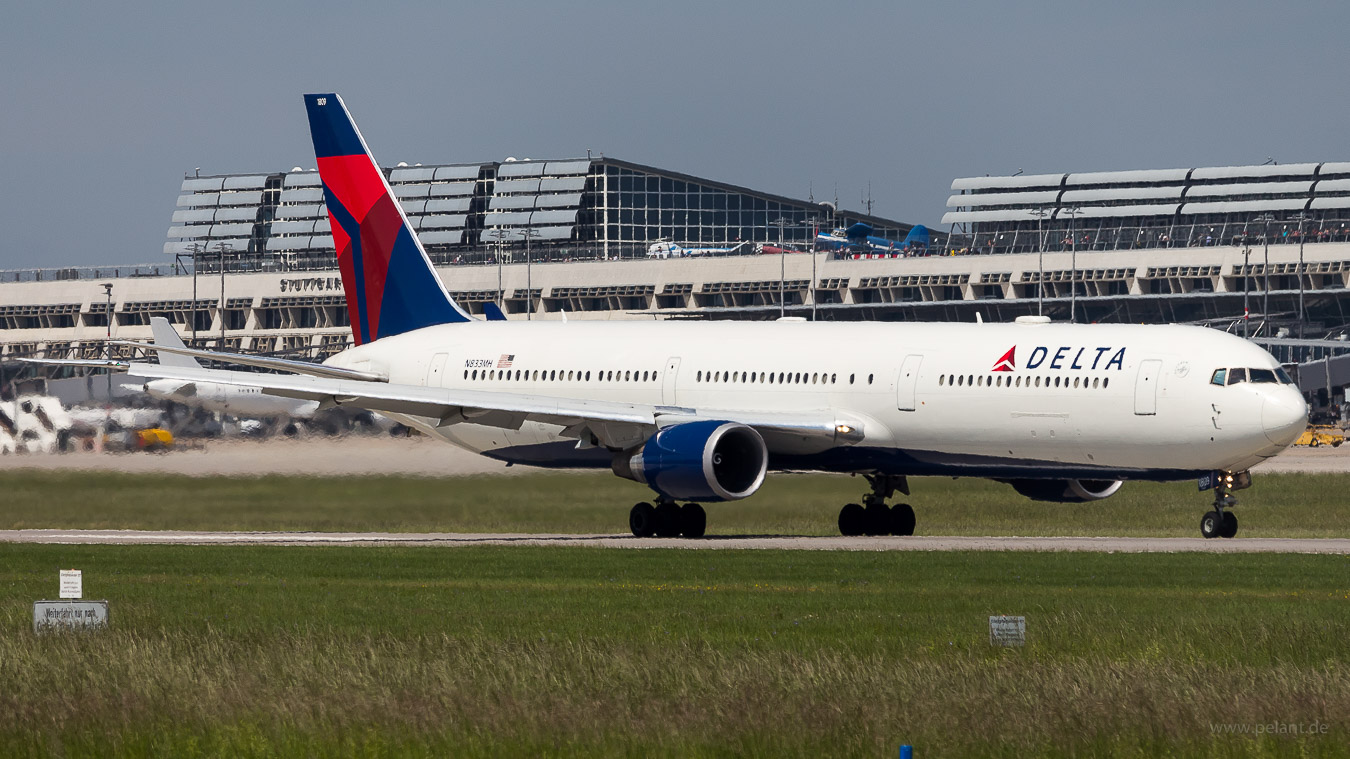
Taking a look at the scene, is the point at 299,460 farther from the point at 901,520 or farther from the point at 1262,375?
the point at 1262,375

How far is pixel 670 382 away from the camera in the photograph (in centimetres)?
3791

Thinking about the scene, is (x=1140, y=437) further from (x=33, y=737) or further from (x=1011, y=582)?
(x=33, y=737)

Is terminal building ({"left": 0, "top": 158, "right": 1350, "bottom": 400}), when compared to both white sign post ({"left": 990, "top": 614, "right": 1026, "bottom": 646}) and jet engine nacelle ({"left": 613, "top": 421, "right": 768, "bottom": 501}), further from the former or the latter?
white sign post ({"left": 990, "top": 614, "right": 1026, "bottom": 646})

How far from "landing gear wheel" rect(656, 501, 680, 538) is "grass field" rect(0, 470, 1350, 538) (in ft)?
4.47

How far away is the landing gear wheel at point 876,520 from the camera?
36594mm

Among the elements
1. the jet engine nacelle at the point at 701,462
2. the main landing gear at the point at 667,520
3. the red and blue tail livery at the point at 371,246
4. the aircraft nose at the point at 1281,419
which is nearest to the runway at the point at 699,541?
the main landing gear at the point at 667,520

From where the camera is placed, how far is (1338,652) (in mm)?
17500

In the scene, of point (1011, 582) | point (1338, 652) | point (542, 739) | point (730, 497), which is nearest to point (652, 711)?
point (542, 739)

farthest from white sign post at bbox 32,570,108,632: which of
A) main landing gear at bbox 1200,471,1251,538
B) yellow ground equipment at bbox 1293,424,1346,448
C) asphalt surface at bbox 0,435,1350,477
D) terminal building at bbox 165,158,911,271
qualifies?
terminal building at bbox 165,158,911,271

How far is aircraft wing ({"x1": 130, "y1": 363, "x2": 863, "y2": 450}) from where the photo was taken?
34.6 m

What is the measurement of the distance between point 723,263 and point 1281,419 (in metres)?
116

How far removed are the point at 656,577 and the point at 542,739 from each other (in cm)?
1220

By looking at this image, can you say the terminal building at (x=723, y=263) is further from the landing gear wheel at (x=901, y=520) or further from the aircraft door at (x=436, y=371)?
the landing gear wheel at (x=901, y=520)

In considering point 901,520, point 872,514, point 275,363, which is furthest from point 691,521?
point 275,363
